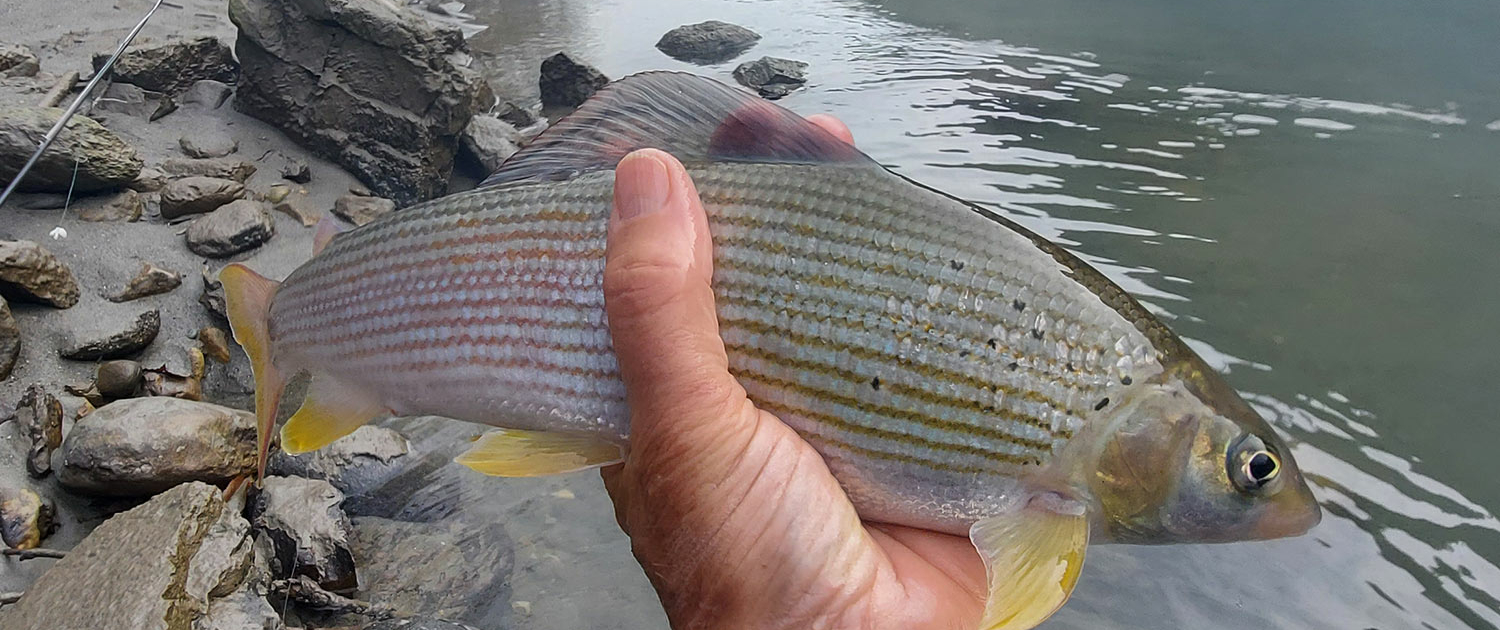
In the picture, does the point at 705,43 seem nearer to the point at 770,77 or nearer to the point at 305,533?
the point at 770,77

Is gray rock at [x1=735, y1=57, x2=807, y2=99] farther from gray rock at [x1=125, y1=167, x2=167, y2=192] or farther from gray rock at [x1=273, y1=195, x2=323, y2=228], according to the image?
gray rock at [x1=125, y1=167, x2=167, y2=192]

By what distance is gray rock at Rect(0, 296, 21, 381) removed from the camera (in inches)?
168

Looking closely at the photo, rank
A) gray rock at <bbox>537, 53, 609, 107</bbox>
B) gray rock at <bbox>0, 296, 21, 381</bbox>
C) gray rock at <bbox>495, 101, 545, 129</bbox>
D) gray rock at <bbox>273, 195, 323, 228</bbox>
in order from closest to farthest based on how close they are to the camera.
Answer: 1. gray rock at <bbox>0, 296, 21, 381</bbox>
2. gray rock at <bbox>273, 195, 323, 228</bbox>
3. gray rock at <bbox>495, 101, 545, 129</bbox>
4. gray rock at <bbox>537, 53, 609, 107</bbox>

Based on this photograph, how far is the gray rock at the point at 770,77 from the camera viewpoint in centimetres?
1468

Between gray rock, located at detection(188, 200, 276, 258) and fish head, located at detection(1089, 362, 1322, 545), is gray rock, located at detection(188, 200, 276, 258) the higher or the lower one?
the lower one

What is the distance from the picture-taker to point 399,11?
26.4 feet

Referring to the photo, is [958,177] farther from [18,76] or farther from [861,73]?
[18,76]

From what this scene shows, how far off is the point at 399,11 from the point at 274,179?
2.07 meters

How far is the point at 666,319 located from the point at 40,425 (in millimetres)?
3973

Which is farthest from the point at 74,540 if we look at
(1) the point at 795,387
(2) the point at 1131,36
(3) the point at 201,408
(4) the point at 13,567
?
(2) the point at 1131,36

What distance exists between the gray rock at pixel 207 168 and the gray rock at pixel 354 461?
305 cm

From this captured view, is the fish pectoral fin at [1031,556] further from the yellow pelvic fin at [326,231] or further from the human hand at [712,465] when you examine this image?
the yellow pelvic fin at [326,231]

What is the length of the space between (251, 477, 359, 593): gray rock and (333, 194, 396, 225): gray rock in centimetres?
342

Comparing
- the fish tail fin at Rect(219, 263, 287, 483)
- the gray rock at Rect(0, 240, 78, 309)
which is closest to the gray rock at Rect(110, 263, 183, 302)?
the gray rock at Rect(0, 240, 78, 309)
